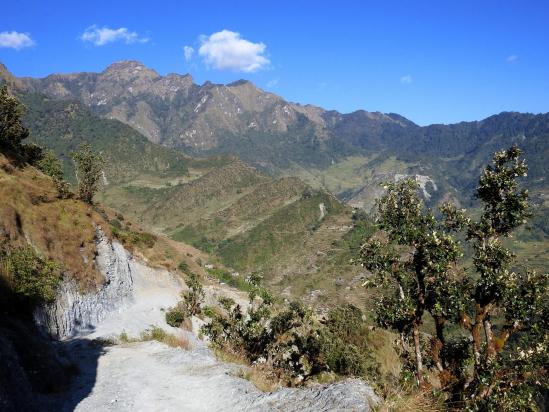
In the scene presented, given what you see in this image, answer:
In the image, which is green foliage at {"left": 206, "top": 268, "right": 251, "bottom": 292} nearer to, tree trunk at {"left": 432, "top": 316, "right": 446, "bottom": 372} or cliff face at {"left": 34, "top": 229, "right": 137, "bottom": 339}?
cliff face at {"left": 34, "top": 229, "right": 137, "bottom": 339}

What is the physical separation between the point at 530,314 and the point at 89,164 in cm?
6549

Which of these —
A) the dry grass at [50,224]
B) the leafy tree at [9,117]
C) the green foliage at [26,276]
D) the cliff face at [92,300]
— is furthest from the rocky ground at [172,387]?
the leafy tree at [9,117]

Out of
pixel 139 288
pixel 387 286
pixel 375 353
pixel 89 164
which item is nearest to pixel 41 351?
pixel 387 286

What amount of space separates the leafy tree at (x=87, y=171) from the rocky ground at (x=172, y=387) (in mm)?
39966

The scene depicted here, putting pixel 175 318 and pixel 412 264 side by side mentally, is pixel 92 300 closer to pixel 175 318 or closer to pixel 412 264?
pixel 175 318

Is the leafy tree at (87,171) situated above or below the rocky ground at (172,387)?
above

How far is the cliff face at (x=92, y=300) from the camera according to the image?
35.0m

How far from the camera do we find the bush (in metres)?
54.7

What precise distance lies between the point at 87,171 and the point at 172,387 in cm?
5491

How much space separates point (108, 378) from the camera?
76.5 ft

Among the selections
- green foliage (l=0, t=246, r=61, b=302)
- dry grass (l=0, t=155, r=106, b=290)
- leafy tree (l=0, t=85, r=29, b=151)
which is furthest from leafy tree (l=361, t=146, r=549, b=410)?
leafy tree (l=0, t=85, r=29, b=151)

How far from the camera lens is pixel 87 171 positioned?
226ft

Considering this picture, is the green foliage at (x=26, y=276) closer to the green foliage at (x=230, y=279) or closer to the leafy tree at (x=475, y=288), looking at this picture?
the leafy tree at (x=475, y=288)

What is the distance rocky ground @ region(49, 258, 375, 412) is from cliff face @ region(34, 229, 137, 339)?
11.5 feet
